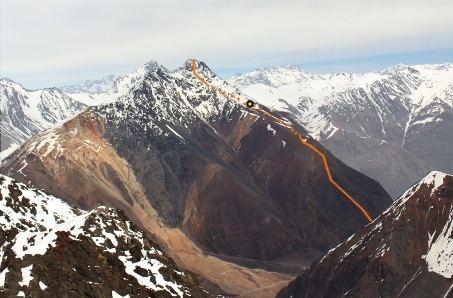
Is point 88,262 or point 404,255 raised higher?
point 88,262

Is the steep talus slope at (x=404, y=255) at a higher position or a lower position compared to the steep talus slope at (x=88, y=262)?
lower

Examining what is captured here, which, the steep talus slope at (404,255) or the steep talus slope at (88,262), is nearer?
the steep talus slope at (88,262)

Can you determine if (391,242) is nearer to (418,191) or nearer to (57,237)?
(418,191)

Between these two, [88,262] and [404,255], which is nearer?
[88,262]

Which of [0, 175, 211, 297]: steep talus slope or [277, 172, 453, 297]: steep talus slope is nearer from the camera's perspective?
[0, 175, 211, 297]: steep talus slope
